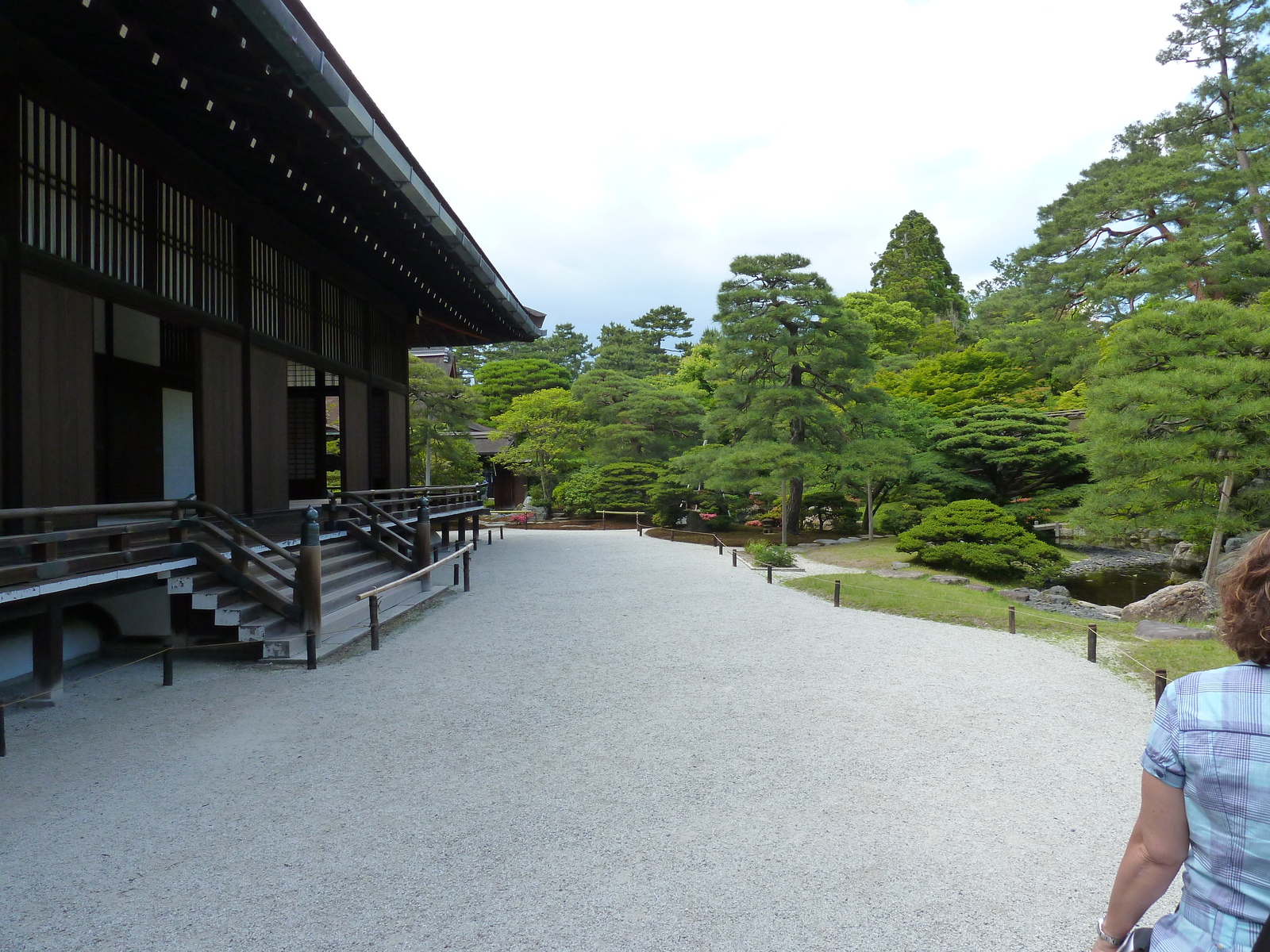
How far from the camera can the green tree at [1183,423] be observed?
33.0 feet

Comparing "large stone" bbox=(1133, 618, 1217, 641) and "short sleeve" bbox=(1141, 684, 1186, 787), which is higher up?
"short sleeve" bbox=(1141, 684, 1186, 787)

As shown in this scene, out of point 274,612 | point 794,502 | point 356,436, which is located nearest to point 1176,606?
point 794,502

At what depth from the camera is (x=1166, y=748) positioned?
1.26m

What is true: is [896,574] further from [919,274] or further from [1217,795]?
[919,274]

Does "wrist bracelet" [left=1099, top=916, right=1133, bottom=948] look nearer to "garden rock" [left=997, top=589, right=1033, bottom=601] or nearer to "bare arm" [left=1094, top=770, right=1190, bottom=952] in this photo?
"bare arm" [left=1094, top=770, right=1190, bottom=952]

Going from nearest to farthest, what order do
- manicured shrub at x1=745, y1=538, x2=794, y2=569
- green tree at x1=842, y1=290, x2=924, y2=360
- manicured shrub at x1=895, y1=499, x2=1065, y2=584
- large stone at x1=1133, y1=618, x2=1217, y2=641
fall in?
large stone at x1=1133, y1=618, x2=1217, y2=641 → manicured shrub at x1=745, y1=538, x2=794, y2=569 → manicured shrub at x1=895, y1=499, x2=1065, y2=584 → green tree at x1=842, y1=290, x2=924, y2=360

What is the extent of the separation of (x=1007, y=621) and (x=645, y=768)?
19.1ft

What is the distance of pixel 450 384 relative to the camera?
23734mm

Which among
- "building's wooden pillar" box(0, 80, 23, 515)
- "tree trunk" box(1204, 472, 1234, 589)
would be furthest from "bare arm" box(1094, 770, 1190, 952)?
"tree trunk" box(1204, 472, 1234, 589)

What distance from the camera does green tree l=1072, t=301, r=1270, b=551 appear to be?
10070 mm

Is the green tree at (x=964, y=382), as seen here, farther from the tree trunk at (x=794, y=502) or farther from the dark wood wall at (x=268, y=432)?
the dark wood wall at (x=268, y=432)

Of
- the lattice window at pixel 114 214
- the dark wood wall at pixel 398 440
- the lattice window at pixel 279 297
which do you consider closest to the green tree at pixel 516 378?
the dark wood wall at pixel 398 440

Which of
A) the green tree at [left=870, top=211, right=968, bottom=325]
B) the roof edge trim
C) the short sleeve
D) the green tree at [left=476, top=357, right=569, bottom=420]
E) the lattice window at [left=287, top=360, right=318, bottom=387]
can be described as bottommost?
the short sleeve

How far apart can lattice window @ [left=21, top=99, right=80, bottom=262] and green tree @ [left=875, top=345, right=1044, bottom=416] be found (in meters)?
21.2
